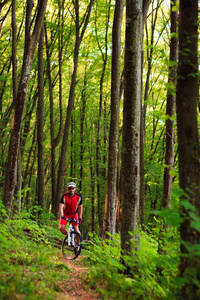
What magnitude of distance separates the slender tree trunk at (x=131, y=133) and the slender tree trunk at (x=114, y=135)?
3286 mm

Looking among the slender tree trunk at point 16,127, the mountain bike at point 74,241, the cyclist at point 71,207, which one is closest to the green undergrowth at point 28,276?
the mountain bike at point 74,241

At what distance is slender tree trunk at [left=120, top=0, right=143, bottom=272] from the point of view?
5625 millimetres

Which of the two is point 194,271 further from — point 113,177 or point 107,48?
point 107,48

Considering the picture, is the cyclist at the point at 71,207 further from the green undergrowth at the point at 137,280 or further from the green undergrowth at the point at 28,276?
the green undergrowth at the point at 137,280

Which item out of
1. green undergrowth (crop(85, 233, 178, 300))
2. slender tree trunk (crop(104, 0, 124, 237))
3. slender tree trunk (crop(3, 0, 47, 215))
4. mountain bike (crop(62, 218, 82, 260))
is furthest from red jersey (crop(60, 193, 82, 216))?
green undergrowth (crop(85, 233, 178, 300))

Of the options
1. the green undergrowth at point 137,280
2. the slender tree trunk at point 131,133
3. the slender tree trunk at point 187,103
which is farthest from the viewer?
the slender tree trunk at point 131,133

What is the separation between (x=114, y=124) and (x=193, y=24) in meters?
5.63

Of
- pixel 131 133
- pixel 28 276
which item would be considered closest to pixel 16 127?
pixel 131 133

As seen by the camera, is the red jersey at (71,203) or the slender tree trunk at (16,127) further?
the slender tree trunk at (16,127)

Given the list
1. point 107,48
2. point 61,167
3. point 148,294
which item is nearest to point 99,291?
point 148,294

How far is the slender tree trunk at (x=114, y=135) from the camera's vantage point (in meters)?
9.01

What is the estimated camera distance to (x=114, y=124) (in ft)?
31.0

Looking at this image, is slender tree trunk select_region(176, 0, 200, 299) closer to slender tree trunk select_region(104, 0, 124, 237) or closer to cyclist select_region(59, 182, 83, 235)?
cyclist select_region(59, 182, 83, 235)

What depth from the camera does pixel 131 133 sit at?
5.69 meters
